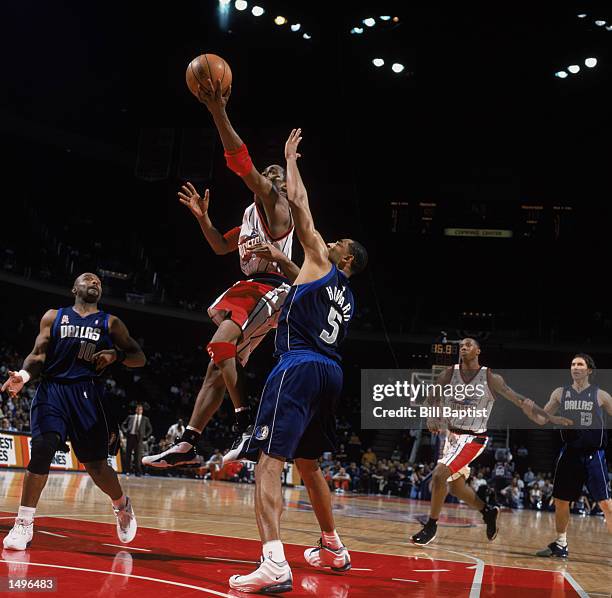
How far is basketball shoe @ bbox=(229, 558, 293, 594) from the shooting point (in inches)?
144

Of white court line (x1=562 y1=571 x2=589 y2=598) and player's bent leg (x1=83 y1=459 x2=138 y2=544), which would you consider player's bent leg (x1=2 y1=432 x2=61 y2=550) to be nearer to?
player's bent leg (x1=83 y1=459 x2=138 y2=544)

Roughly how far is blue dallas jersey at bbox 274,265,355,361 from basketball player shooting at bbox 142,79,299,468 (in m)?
0.55

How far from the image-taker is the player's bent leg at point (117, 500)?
516 cm

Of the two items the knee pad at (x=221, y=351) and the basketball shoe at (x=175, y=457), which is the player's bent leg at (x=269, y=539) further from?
the knee pad at (x=221, y=351)

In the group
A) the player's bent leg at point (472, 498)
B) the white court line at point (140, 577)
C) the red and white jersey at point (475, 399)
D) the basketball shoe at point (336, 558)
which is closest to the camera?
the white court line at point (140, 577)

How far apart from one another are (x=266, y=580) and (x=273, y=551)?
145 mm

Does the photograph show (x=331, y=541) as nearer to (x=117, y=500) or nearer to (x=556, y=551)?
(x=117, y=500)

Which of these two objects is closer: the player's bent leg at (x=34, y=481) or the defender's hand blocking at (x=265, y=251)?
the player's bent leg at (x=34, y=481)

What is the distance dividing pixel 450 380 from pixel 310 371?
154 inches

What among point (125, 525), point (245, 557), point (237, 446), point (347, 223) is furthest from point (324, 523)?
point (347, 223)

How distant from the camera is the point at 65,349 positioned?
5.29 meters

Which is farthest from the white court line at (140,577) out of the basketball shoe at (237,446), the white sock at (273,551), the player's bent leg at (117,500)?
the basketball shoe at (237,446)

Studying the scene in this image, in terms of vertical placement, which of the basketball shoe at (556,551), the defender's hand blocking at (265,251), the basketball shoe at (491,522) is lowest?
the basketball shoe at (556,551)

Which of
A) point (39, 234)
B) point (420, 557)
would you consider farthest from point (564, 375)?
point (420, 557)
